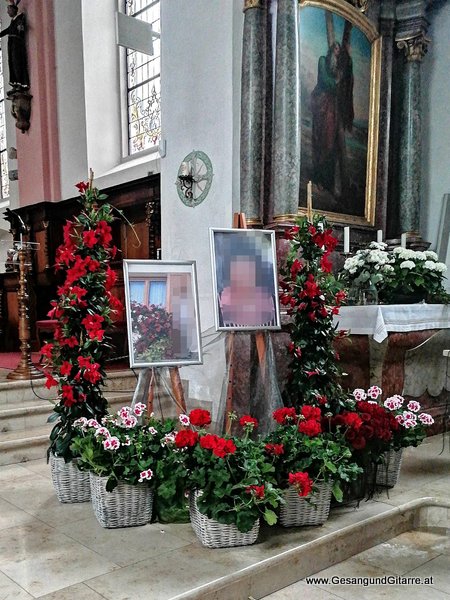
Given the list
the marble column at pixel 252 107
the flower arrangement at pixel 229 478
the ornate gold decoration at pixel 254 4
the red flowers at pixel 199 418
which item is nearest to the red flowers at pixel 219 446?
the flower arrangement at pixel 229 478

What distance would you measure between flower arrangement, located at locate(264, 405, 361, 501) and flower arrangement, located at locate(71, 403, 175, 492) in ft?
1.64

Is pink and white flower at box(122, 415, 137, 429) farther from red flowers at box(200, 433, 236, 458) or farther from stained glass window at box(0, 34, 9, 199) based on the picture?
stained glass window at box(0, 34, 9, 199)

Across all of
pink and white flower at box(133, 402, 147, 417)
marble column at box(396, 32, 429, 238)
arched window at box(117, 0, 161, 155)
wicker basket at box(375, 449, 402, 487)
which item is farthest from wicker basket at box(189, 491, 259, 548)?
arched window at box(117, 0, 161, 155)

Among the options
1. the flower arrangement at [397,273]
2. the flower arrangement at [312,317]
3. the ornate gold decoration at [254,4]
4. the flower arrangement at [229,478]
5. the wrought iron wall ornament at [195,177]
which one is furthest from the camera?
the wrought iron wall ornament at [195,177]

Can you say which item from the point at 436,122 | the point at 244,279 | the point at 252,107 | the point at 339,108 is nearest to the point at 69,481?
Result: the point at 244,279

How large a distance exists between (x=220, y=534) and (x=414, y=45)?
15.1 ft

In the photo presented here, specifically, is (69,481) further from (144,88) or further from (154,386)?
(144,88)

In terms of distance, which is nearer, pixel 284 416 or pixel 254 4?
pixel 284 416

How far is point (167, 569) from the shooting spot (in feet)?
6.90

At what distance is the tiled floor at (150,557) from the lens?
6.54 ft

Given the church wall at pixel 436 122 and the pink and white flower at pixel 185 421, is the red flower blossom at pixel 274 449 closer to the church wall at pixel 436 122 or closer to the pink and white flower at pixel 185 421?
the pink and white flower at pixel 185 421

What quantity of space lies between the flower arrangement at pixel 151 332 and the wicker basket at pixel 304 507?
953 millimetres

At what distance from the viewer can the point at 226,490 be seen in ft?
7.30

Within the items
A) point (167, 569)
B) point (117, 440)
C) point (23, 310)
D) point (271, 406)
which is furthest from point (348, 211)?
point (167, 569)
